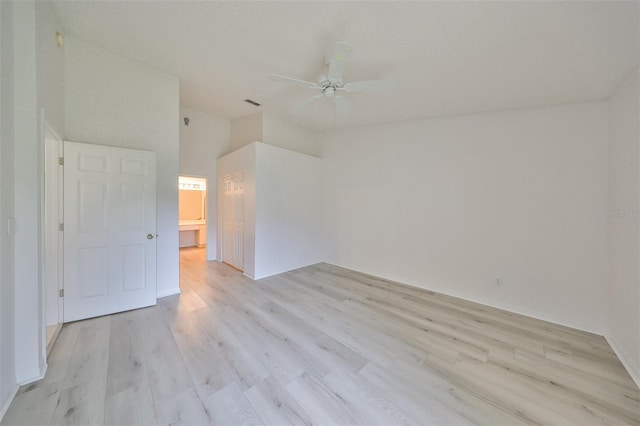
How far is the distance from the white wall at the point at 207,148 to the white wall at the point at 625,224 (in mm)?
6170

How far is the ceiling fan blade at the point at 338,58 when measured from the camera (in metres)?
1.83

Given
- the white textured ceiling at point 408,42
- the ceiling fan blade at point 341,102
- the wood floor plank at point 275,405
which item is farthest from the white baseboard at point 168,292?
the ceiling fan blade at point 341,102

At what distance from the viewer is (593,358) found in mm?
2125

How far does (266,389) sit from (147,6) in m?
3.46

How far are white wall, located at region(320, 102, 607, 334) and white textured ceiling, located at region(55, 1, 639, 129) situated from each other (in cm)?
43

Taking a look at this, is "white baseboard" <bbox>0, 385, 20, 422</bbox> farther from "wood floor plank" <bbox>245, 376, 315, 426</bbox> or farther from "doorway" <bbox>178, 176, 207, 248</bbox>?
"doorway" <bbox>178, 176, 207, 248</bbox>

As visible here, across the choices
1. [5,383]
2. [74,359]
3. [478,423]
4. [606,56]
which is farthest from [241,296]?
[606,56]

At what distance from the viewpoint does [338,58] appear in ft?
6.52

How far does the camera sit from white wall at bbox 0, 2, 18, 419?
144cm

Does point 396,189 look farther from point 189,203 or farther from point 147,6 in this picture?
point 189,203

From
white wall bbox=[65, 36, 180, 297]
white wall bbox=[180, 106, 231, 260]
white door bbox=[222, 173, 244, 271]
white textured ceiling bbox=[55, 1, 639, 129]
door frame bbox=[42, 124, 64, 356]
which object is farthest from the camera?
white wall bbox=[180, 106, 231, 260]

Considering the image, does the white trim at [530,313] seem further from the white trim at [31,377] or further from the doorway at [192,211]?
the doorway at [192,211]

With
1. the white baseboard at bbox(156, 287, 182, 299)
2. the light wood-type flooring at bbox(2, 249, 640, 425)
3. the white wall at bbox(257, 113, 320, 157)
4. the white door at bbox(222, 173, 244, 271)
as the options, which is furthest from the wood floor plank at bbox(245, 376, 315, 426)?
the white wall at bbox(257, 113, 320, 157)

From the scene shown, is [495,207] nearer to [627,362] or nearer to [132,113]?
[627,362]
